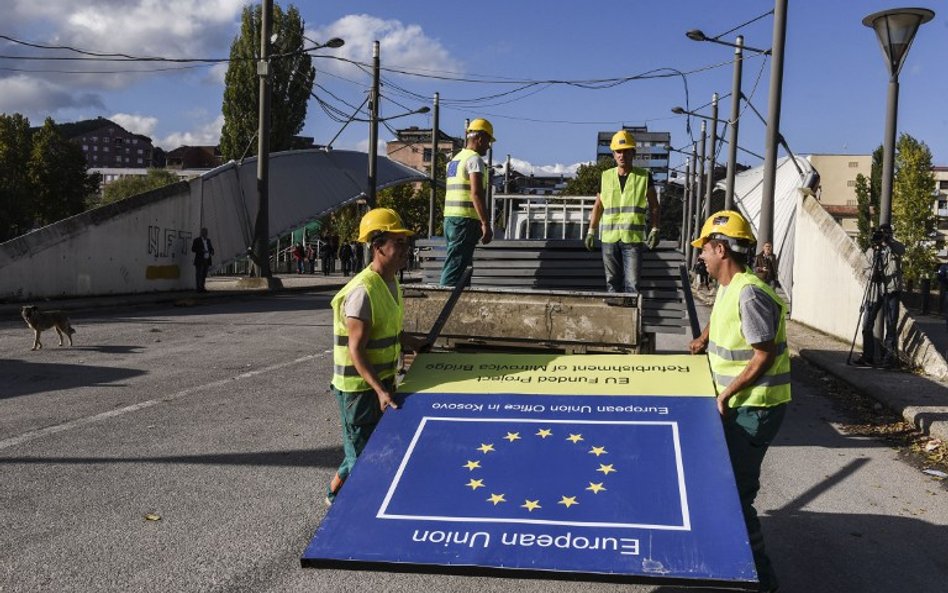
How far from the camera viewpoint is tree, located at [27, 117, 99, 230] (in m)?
68.2

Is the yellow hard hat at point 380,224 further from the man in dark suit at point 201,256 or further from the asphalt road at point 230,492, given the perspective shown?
the man in dark suit at point 201,256

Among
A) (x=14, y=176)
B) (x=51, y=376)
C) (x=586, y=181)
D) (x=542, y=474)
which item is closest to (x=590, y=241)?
(x=542, y=474)

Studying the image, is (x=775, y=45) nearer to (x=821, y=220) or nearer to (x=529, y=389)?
(x=821, y=220)

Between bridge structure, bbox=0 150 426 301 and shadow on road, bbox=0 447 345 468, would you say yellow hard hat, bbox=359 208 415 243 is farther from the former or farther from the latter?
bridge structure, bbox=0 150 426 301

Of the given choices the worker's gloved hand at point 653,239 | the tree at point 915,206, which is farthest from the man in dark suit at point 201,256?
the tree at point 915,206

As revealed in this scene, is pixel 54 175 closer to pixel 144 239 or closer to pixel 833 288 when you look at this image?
pixel 144 239

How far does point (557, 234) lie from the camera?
17047 millimetres

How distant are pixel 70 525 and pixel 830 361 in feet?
34.8

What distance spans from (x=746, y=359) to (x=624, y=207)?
383 cm

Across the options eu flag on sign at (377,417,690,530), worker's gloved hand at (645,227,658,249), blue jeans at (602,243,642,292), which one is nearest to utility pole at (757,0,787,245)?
worker's gloved hand at (645,227,658,249)

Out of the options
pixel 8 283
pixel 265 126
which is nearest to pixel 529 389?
pixel 8 283

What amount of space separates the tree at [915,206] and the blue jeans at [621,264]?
4780cm

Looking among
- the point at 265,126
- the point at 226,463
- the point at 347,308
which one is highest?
the point at 265,126

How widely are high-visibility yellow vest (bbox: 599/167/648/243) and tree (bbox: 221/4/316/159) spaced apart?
4955cm
